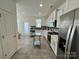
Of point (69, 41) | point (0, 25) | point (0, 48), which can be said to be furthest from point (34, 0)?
point (69, 41)

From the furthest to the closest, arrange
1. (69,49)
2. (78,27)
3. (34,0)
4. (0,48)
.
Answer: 1. (34,0)
2. (0,48)
3. (69,49)
4. (78,27)

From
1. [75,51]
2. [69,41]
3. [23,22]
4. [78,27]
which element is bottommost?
[75,51]

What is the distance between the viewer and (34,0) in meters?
3.67

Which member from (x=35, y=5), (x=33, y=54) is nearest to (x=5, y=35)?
(x=33, y=54)

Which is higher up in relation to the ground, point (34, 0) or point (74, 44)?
point (34, 0)

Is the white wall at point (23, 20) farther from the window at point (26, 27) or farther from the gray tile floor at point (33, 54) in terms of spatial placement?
the gray tile floor at point (33, 54)

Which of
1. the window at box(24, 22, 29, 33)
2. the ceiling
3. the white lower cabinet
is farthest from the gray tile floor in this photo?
the window at box(24, 22, 29, 33)

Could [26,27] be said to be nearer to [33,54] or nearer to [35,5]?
[35,5]

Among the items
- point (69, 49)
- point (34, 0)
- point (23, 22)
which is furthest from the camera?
point (23, 22)

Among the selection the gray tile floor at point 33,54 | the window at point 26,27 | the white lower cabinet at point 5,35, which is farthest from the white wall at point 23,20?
the white lower cabinet at point 5,35

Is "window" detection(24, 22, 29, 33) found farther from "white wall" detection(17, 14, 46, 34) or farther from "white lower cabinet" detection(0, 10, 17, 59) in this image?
"white lower cabinet" detection(0, 10, 17, 59)

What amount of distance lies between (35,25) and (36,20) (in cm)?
72

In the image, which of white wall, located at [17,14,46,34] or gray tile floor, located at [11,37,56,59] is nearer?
gray tile floor, located at [11,37,56,59]

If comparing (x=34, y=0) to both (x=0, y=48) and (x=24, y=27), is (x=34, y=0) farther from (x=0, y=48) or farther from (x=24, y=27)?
(x=24, y=27)
